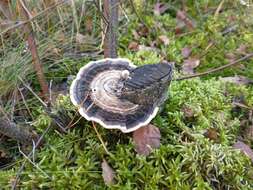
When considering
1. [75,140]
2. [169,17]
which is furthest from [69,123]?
[169,17]

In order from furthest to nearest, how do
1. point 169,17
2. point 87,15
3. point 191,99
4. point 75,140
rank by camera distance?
1. point 169,17
2. point 87,15
3. point 191,99
4. point 75,140

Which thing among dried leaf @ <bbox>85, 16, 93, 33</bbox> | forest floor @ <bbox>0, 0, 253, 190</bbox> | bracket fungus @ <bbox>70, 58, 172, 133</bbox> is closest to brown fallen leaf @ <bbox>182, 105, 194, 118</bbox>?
forest floor @ <bbox>0, 0, 253, 190</bbox>

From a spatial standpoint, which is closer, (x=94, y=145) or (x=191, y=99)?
(x=94, y=145)

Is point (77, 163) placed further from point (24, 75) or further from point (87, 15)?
point (87, 15)

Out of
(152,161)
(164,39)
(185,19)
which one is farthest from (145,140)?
(185,19)

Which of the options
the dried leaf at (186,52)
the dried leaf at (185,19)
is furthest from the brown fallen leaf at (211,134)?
the dried leaf at (185,19)

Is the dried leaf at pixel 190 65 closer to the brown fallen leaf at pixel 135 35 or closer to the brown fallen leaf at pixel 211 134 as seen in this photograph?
the brown fallen leaf at pixel 135 35

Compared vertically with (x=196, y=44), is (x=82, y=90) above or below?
above

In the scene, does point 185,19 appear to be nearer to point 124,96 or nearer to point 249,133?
point 249,133
